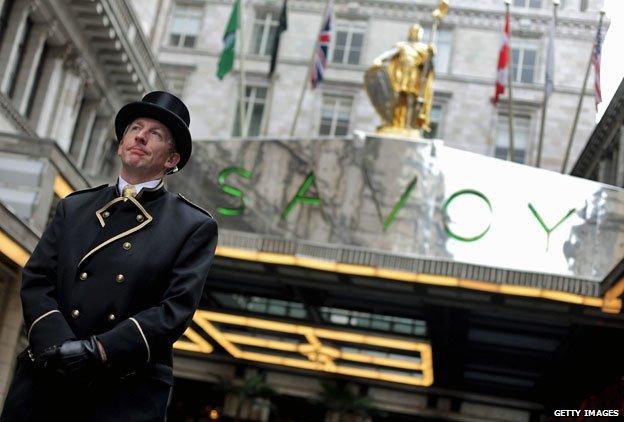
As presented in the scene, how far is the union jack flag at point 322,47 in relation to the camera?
30.0 metres

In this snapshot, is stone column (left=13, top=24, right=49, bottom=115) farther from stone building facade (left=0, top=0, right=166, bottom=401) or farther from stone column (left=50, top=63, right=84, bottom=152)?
stone column (left=50, top=63, right=84, bottom=152)

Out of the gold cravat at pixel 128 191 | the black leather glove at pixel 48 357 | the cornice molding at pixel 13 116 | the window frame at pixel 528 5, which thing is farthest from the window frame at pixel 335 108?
the black leather glove at pixel 48 357

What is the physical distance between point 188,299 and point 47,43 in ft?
87.7

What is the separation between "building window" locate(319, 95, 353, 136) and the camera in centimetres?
4819

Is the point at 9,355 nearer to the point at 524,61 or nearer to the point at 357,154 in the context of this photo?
the point at 357,154

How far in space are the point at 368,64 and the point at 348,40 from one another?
1752 mm

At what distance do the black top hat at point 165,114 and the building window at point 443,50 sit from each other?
1770 inches

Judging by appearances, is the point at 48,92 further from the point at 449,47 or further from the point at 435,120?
the point at 449,47

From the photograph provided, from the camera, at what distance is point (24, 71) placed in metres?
27.6

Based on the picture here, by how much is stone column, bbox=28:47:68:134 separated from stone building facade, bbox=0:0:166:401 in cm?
3

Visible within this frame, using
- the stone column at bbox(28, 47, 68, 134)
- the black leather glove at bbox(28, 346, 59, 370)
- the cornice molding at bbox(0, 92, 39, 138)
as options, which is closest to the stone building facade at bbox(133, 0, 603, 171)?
the stone column at bbox(28, 47, 68, 134)

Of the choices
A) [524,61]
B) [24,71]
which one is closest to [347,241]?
[24,71]

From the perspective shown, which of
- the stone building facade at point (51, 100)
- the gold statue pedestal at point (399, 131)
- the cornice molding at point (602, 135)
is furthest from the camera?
the cornice molding at point (602, 135)

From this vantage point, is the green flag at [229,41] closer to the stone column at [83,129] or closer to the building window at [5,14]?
the stone column at [83,129]
